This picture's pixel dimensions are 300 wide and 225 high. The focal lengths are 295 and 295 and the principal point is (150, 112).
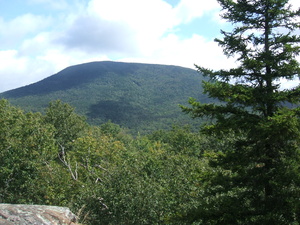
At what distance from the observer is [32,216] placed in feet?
27.0

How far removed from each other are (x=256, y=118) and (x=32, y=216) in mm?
8489

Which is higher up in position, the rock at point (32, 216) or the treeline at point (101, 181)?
the rock at point (32, 216)

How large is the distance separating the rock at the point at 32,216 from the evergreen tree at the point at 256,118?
213 inches

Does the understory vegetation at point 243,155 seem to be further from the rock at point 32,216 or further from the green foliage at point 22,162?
the green foliage at point 22,162

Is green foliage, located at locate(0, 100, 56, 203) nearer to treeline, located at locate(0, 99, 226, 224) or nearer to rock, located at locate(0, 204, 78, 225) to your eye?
treeline, located at locate(0, 99, 226, 224)

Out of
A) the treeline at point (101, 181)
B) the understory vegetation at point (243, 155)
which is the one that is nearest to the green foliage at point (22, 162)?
the treeline at point (101, 181)

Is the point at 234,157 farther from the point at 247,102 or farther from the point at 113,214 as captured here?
the point at 113,214

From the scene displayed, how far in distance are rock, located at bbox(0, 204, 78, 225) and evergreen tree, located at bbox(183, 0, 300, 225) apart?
17.8ft

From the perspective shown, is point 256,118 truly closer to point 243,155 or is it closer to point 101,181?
point 243,155

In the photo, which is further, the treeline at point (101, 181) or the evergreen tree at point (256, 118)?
the treeline at point (101, 181)

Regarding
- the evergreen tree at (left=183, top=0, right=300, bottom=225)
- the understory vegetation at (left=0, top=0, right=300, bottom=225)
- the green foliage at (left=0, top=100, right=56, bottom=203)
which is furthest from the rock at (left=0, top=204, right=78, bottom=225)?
the green foliage at (left=0, top=100, right=56, bottom=203)

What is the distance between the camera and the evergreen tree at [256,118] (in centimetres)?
1089

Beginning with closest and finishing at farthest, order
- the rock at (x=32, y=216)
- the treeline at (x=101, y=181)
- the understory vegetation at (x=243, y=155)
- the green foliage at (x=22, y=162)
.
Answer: the rock at (x=32, y=216) < the understory vegetation at (x=243, y=155) < the treeline at (x=101, y=181) < the green foliage at (x=22, y=162)

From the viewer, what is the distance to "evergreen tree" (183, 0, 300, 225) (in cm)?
1089
